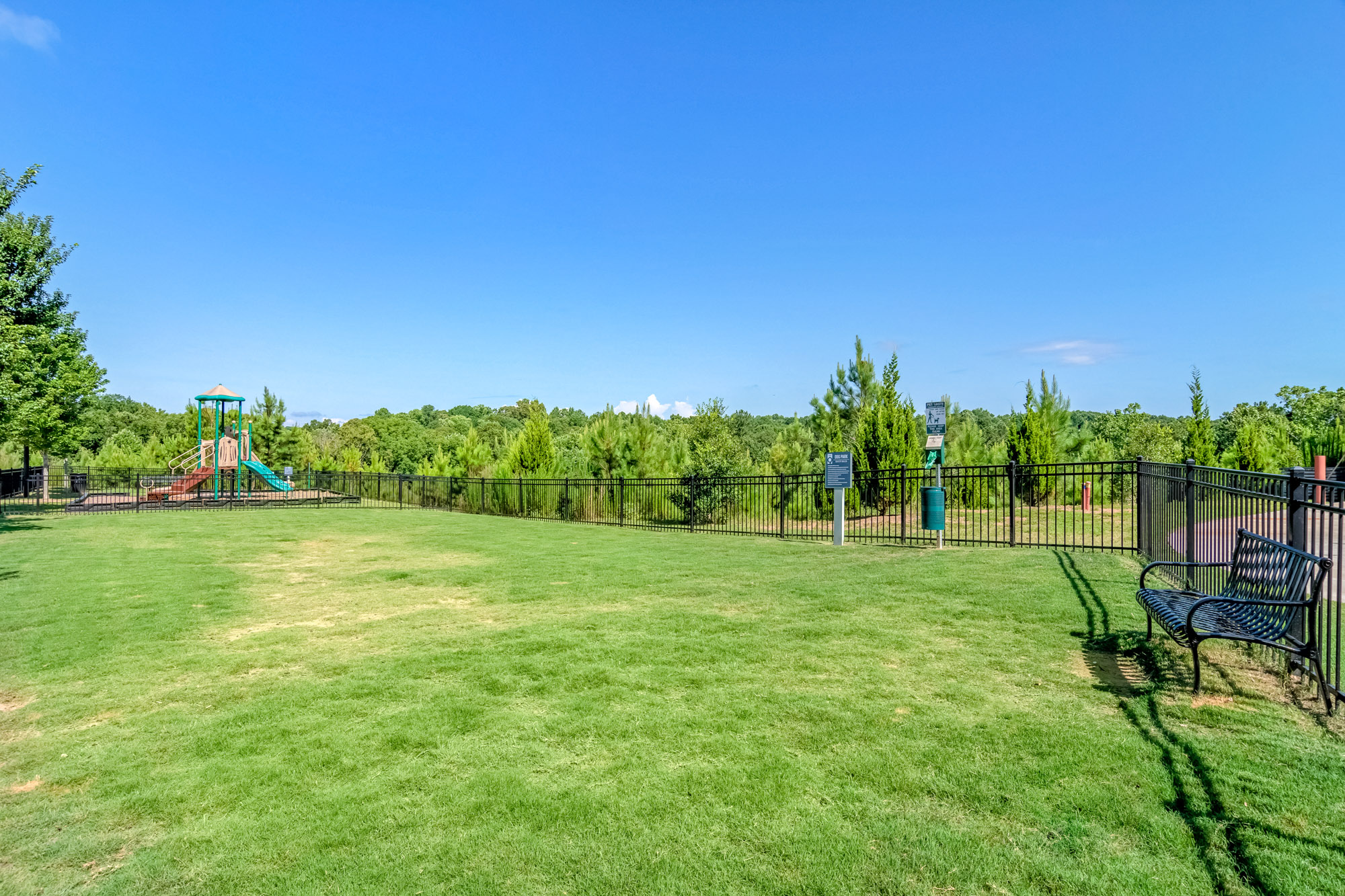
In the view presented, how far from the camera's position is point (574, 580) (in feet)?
30.8

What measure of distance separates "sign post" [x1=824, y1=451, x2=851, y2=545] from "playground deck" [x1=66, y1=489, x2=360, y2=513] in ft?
73.1

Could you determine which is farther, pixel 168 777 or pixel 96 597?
pixel 96 597

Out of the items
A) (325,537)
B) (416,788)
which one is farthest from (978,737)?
(325,537)

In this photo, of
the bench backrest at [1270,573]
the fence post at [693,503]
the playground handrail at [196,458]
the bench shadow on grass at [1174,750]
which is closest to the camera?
the bench shadow on grass at [1174,750]

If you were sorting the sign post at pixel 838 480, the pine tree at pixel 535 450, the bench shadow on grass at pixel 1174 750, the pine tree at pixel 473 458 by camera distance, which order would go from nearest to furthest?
the bench shadow on grass at pixel 1174 750 → the sign post at pixel 838 480 → the pine tree at pixel 535 450 → the pine tree at pixel 473 458

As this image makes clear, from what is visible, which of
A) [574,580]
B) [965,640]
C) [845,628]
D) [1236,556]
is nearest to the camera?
[1236,556]

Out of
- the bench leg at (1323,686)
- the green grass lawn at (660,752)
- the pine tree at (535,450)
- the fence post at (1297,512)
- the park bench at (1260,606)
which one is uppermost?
the pine tree at (535,450)

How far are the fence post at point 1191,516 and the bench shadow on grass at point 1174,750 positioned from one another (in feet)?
2.99

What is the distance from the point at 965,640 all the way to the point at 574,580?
A: 17.1 ft

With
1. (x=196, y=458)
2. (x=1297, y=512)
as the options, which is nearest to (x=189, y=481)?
(x=196, y=458)

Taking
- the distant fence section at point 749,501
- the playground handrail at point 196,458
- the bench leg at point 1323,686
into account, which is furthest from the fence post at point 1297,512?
A: the playground handrail at point 196,458

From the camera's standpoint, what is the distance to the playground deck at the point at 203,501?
23.7m

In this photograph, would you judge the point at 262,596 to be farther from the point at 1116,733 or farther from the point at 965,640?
the point at 1116,733

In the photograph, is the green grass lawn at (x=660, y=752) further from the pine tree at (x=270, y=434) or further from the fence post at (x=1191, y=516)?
the pine tree at (x=270, y=434)
